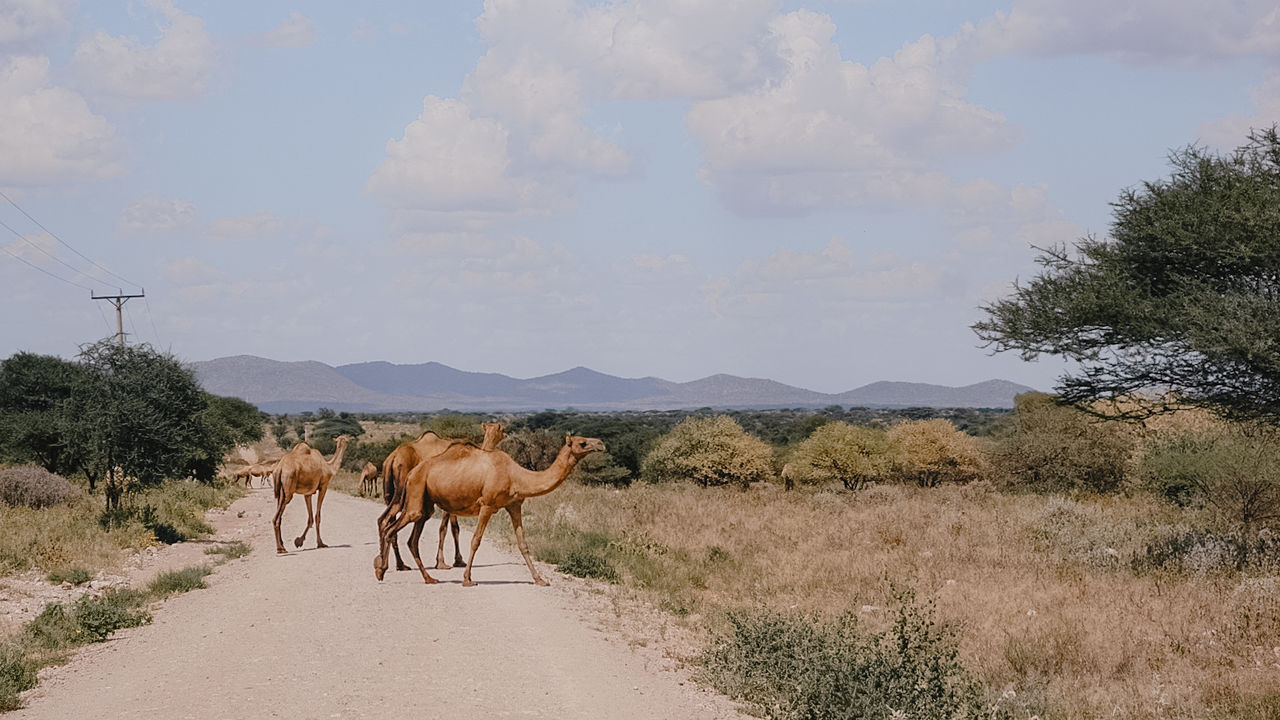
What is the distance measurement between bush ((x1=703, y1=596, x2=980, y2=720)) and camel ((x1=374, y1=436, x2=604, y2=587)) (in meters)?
4.02

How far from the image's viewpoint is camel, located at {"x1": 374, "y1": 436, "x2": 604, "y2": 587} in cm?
1519

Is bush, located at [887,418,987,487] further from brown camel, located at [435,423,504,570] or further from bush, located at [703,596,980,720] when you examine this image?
bush, located at [703,596,980,720]

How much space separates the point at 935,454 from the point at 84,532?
39682 mm

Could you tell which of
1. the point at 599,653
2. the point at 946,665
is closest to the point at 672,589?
the point at 599,653

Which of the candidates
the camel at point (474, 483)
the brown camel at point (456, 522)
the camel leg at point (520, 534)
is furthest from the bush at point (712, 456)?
the camel at point (474, 483)

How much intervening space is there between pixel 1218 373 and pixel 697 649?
1232cm

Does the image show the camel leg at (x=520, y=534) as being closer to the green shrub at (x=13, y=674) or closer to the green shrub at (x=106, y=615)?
the green shrub at (x=106, y=615)

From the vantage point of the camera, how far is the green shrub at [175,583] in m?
16.1

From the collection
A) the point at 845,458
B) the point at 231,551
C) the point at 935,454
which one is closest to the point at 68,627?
the point at 231,551

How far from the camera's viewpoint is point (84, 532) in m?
22.0

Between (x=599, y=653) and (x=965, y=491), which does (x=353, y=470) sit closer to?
(x=965, y=491)

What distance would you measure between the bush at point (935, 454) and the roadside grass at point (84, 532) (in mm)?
33259

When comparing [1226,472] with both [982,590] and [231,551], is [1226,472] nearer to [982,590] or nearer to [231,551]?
[982,590]

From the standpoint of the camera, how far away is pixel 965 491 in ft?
130
